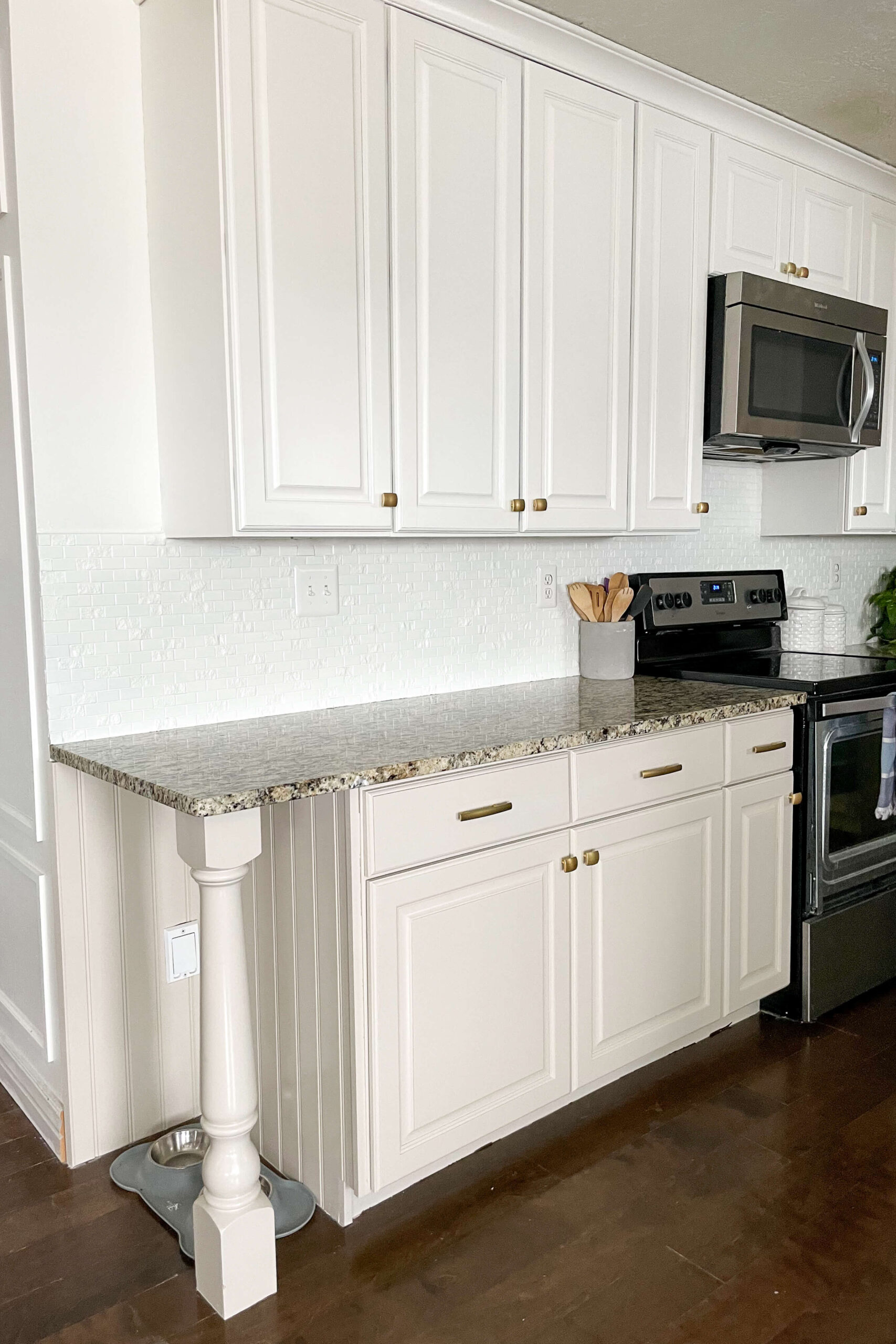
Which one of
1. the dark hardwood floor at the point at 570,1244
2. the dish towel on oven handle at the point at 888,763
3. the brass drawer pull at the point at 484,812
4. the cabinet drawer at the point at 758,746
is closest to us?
the dark hardwood floor at the point at 570,1244

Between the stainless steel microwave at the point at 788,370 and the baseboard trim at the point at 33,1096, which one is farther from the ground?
the stainless steel microwave at the point at 788,370

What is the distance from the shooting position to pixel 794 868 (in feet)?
9.22

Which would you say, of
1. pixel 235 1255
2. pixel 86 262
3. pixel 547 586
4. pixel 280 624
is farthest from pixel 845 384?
pixel 235 1255

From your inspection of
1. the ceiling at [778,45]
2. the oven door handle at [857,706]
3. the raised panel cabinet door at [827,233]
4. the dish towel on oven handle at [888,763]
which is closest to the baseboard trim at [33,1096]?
the oven door handle at [857,706]

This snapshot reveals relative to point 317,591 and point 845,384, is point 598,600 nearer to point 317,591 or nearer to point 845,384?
point 317,591

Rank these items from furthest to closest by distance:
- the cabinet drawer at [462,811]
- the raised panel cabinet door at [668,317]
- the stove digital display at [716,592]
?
the stove digital display at [716,592] → the raised panel cabinet door at [668,317] → the cabinet drawer at [462,811]

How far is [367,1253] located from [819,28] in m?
2.80

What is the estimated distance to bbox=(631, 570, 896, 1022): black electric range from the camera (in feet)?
9.14

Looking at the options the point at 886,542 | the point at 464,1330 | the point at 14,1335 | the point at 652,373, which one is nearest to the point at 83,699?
the point at 14,1335

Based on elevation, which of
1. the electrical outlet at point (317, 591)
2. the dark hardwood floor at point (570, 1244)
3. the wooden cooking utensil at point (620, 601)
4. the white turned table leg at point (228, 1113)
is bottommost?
the dark hardwood floor at point (570, 1244)

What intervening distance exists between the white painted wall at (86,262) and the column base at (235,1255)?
131cm

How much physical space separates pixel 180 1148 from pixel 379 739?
988 mm

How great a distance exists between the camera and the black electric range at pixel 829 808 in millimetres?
2787

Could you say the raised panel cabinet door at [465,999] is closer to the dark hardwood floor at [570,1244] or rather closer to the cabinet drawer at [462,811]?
the cabinet drawer at [462,811]
